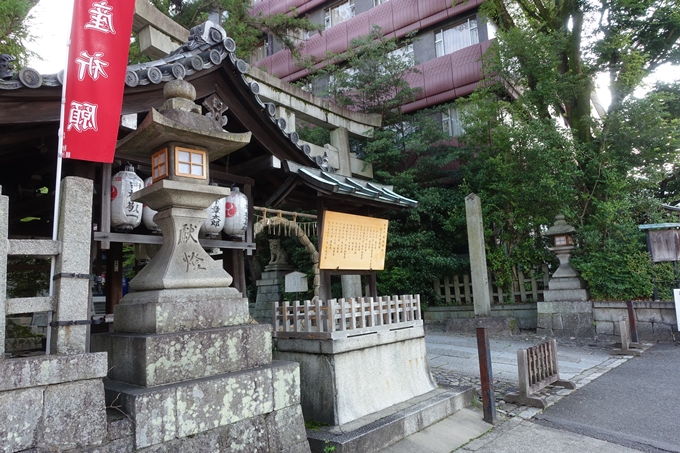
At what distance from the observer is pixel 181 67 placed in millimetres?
4805

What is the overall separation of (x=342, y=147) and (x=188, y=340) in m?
13.5

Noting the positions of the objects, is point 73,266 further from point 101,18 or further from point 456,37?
point 456,37

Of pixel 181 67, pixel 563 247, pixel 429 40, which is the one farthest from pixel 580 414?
pixel 429 40

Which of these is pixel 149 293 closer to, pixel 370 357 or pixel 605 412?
pixel 370 357

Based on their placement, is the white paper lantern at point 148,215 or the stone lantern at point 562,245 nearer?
the white paper lantern at point 148,215

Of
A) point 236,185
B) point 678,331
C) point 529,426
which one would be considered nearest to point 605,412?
point 529,426

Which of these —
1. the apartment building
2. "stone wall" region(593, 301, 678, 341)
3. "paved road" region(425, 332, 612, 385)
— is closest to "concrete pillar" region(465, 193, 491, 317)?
"paved road" region(425, 332, 612, 385)

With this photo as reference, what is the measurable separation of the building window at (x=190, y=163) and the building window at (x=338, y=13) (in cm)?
2215

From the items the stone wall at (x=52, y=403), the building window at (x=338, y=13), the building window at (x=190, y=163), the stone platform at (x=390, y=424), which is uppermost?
the building window at (x=338, y=13)

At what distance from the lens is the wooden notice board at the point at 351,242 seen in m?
6.67

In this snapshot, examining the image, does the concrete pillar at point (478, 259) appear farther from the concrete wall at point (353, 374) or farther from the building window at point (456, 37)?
the building window at point (456, 37)

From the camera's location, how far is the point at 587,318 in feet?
41.9

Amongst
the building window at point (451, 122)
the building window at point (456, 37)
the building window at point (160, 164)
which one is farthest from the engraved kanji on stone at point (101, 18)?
the building window at point (456, 37)

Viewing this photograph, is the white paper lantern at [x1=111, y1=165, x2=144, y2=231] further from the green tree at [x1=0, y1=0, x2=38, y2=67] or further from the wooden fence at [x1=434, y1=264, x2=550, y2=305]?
the wooden fence at [x1=434, y1=264, x2=550, y2=305]
